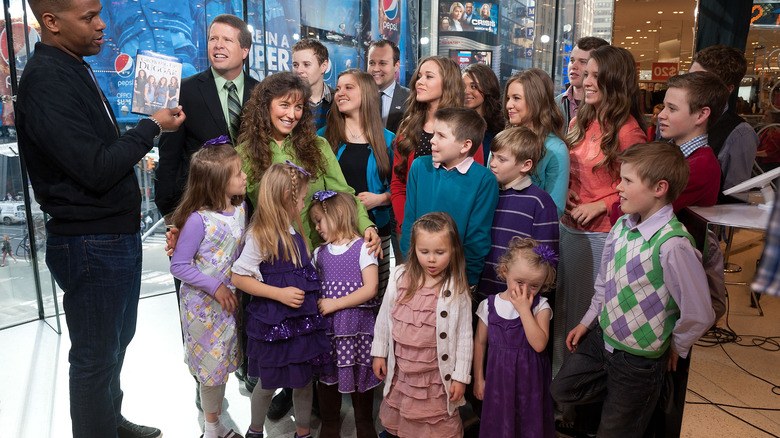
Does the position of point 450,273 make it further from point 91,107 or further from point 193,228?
point 91,107

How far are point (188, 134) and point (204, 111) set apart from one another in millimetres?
137

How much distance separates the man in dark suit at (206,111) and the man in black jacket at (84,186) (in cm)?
42

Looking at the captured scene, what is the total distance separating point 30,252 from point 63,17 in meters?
2.61

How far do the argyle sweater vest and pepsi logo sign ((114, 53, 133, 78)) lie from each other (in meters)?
3.78

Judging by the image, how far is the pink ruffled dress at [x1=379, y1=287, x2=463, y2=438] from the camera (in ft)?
6.84

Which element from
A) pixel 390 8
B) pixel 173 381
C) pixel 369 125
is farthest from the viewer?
pixel 390 8

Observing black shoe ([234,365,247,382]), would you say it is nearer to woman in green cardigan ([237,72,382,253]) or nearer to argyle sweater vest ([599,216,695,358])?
woman in green cardigan ([237,72,382,253])

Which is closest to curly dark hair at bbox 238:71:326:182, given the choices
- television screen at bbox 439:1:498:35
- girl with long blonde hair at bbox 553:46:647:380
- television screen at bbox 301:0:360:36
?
girl with long blonde hair at bbox 553:46:647:380

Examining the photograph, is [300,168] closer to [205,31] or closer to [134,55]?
[134,55]

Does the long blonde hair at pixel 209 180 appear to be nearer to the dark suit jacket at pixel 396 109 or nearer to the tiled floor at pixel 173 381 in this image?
the tiled floor at pixel 173 381

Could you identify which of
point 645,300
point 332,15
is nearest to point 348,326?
point 645,300

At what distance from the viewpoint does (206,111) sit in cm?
255

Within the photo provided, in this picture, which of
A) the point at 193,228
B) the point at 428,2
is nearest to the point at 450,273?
the point at 193,228

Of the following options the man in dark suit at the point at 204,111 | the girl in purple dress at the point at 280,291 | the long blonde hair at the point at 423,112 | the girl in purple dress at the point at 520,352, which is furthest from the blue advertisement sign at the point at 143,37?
the girl in purple dress at the point at 520,352
